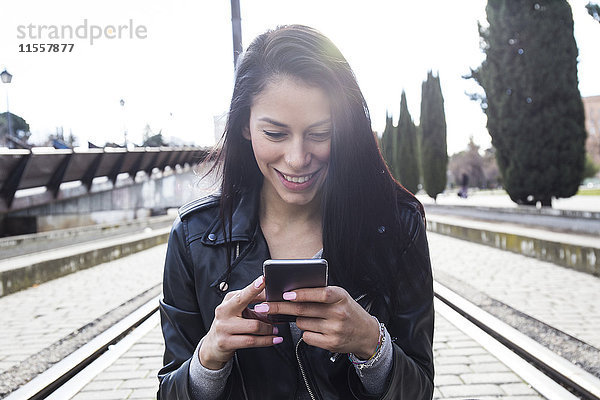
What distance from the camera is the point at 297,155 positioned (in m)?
1.71

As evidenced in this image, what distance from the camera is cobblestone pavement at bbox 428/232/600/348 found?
5886 mm

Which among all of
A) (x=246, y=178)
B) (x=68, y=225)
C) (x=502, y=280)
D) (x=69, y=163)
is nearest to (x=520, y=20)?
(x=502, y=280)

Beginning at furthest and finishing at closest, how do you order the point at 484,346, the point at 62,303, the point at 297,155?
the point at 62,303 < the point at 484,346 < the point at 297,155

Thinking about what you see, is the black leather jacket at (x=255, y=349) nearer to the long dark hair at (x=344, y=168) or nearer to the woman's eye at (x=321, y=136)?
the long dark hair at (x=344, y=168)

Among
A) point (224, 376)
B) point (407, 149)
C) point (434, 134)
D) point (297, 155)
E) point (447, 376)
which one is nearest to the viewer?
point (224, 376)

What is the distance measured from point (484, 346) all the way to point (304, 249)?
13.0 ft

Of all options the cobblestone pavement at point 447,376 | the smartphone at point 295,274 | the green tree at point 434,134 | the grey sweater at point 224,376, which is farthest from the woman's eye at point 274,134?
the green tree at point 434,134

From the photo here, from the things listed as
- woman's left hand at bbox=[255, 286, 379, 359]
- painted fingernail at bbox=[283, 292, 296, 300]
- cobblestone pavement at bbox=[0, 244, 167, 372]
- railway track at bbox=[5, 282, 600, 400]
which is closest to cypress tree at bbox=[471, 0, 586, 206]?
railway track at bbox=[5, 282, 600, 400]

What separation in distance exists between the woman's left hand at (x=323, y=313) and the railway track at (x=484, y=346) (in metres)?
3.18

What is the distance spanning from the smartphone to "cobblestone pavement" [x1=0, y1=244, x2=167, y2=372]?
184 inches

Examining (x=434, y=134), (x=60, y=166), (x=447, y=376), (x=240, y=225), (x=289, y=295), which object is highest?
(x=434, y=134)

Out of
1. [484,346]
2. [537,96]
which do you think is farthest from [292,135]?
[537,96]

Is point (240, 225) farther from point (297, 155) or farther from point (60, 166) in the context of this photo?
point (60, 166)

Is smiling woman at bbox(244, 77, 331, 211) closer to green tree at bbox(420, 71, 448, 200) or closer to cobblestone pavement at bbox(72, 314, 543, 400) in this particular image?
cobblestone pavement at bbox(72, 314, 543, 400)
